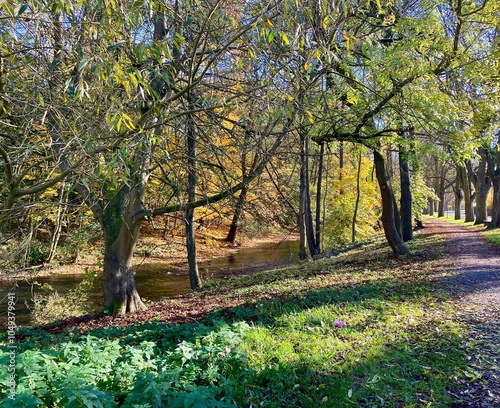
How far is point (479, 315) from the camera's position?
4.88m

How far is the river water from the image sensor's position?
10.0m

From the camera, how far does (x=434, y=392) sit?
3082mm

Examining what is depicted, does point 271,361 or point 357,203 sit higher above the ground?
point 357,203

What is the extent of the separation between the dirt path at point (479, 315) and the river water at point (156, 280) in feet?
13.6

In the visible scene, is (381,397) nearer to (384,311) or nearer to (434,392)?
(434,392)

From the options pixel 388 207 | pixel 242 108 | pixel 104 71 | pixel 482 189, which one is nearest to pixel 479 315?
pixel 242 108

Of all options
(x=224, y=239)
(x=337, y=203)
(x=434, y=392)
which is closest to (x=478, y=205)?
(x=337, y=203)

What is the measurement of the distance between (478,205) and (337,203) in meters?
9.27

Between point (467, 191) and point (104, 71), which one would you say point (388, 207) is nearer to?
point (104, 71)

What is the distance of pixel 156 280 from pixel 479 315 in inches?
459

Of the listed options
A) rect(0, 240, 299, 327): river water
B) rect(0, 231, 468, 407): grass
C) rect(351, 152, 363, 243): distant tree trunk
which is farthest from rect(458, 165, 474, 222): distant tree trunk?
rect(0, 231, 468, 407): grass

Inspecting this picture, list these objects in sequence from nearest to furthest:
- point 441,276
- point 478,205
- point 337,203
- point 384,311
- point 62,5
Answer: point 62,5 < point 384,311 < point 441,276 < point 337,203 < point 478,205

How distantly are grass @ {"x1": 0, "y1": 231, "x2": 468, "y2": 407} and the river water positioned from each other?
4112mm

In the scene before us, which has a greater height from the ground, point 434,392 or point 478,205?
point 478,205
